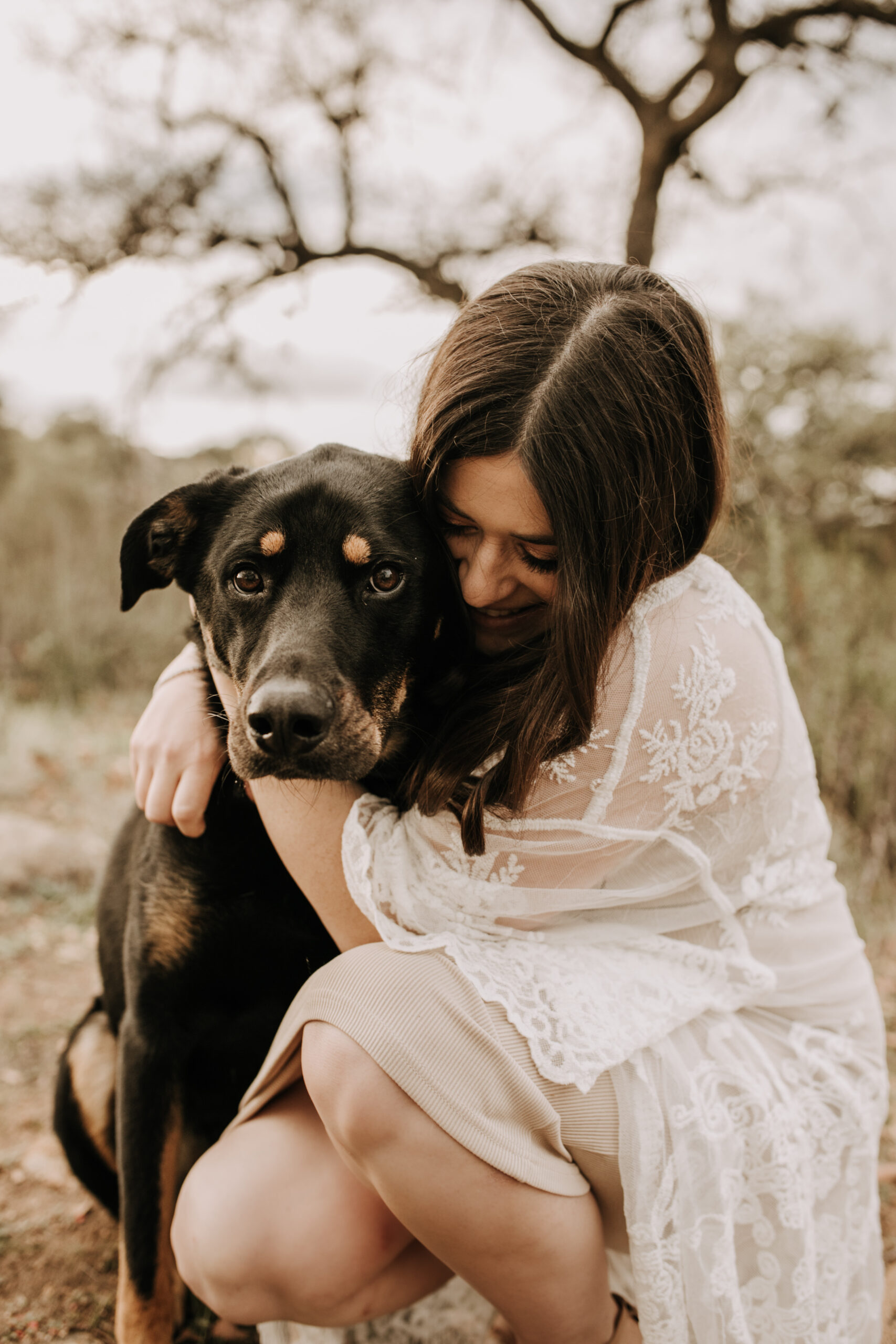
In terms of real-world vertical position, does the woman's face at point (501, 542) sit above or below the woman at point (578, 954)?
above

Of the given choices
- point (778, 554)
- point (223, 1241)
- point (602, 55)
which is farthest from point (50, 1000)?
point (602, 55)

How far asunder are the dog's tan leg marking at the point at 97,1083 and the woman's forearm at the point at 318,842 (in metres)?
0.79

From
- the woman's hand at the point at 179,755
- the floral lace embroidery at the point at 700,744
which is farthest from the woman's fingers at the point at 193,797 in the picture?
the floral lace embroidery at the point at 700,744

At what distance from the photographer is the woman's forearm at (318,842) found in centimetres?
175

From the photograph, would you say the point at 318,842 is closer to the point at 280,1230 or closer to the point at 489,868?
the point at 489,868

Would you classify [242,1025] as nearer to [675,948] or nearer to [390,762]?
[390,762]

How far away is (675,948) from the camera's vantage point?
1.76m

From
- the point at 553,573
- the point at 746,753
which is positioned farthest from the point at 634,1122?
the point at 553,573

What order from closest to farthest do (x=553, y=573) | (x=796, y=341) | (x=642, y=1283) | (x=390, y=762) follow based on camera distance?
(x=642, y=1283), (x=553, y=573), (x=390, y=762), (x=796, y=341)

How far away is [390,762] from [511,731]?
459 millimetres

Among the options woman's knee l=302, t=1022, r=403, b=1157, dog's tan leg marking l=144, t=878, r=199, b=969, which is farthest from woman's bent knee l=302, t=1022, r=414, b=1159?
dog's tan leg marking l=144, t=878, r=199, b=969

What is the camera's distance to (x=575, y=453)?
5.20ft

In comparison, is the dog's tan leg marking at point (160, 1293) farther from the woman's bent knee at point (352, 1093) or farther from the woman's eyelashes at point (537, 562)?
the woman's eyelashes at point (537, 562)

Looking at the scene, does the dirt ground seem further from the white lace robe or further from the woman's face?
the woman's face
